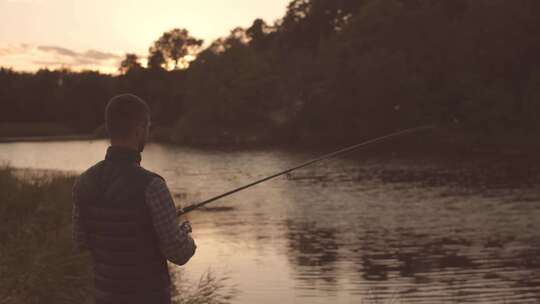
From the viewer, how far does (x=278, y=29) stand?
10144 centimetres

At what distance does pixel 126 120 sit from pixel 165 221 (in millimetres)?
612

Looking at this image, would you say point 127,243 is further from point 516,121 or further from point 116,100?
point 516,121

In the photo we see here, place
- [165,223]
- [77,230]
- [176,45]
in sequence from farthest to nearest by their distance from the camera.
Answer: [176,45], [77,230], [165,223]

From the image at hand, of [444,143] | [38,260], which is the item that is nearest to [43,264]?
[38,260]

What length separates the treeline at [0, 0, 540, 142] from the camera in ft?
189

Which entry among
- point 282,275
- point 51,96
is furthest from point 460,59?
point 51,96

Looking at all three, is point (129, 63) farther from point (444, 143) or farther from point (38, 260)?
point (38, 260)

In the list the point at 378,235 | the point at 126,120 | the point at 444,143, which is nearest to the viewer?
the point at 126,120

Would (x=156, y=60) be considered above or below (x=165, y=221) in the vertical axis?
above

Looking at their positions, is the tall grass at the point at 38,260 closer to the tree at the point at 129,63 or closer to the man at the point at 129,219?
the man at the point at 129,219

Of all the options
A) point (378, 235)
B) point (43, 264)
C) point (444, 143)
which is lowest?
point (378, 235)

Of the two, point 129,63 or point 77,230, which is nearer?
point 77,230

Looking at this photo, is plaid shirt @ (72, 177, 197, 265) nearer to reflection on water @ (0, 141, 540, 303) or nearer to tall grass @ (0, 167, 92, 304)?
reflection on water @ (0, 141, 540, 303)

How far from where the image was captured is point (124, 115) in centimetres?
383
